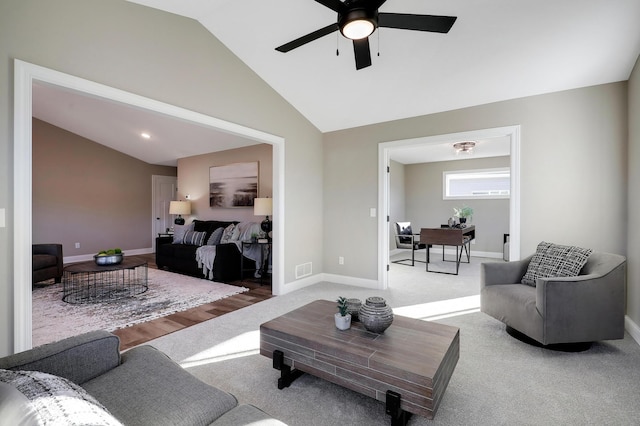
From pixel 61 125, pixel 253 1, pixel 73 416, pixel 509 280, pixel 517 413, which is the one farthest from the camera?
pixel 61 125

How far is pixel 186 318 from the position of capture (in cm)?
323

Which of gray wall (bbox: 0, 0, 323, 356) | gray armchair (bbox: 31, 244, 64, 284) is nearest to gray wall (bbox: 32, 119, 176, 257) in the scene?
gray armchair (bbox: 31, 244, 64, 284)

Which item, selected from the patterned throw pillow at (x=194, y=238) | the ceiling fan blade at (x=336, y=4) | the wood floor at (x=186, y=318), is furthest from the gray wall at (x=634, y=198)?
the patterned throw pillow at (x=194, y=238)

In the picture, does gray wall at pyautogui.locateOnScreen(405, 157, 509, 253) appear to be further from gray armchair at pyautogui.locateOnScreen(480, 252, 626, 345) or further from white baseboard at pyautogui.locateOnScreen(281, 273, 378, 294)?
gray armchair at pyautogui.locateOnScreen(480, 252, 626, 345)

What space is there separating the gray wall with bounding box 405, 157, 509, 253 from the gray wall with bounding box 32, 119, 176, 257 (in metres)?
7.22

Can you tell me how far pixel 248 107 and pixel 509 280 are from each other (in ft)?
11.4

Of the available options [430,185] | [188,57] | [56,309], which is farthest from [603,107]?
[56,309]

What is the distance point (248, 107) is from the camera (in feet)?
12.2

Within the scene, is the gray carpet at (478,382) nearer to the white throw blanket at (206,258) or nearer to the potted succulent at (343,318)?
the potted succulent at (343,318)

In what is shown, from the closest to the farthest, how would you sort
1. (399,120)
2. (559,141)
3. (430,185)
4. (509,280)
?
1. (509,280)
2. (559,141)
3. (399,120)
4. (430,185)

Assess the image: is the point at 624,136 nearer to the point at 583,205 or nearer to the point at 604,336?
the point at 583,205

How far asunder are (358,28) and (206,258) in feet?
13.3

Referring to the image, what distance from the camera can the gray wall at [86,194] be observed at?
6.26m

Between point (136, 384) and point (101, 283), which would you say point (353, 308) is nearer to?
point (136, 384)
